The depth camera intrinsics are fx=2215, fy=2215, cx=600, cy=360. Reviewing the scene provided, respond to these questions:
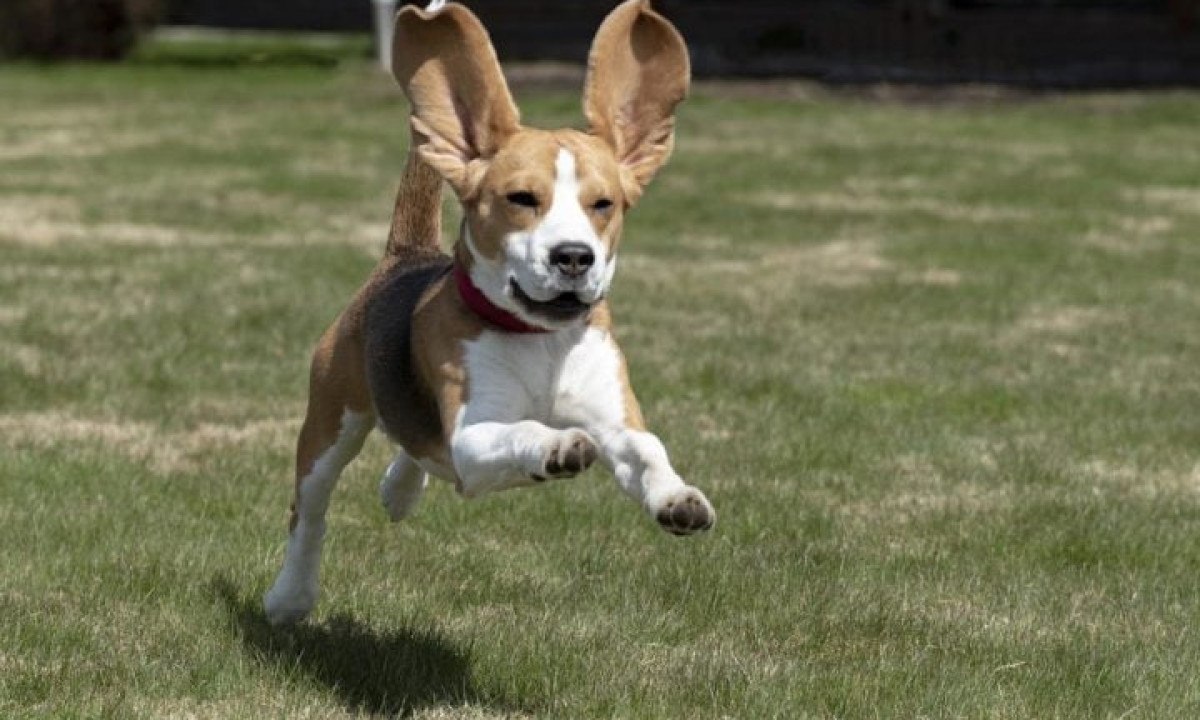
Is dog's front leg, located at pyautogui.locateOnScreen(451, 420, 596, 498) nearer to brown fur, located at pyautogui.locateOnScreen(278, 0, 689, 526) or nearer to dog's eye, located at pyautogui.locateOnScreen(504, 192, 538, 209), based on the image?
brown fur, located at pyautogui.locateOnScreen(278, 0, 689, 526)

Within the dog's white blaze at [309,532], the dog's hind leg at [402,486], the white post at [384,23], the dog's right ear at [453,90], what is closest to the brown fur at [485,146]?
the dog's right ear at [453,90]

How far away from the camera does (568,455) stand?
5.04m

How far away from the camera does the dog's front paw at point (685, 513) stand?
5.10 metres

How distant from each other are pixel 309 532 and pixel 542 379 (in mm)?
1425

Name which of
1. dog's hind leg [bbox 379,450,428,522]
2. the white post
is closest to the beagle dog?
dog's hind leg [bbox 379,450,428,522]

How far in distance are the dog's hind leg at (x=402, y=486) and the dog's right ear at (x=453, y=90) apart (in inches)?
57.8

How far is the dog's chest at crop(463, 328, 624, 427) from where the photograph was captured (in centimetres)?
570

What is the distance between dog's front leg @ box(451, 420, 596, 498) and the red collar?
0.27 m

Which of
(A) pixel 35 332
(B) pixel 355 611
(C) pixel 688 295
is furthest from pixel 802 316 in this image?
(B) pixel 355 611

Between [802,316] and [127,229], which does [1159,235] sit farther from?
[127,229]

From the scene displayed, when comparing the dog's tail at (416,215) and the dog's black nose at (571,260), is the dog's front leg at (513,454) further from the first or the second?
the dog's tail at (416,215)

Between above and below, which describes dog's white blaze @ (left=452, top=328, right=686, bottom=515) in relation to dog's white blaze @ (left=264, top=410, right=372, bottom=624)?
above

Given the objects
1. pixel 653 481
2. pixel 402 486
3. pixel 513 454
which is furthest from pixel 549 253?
pixel 402 486

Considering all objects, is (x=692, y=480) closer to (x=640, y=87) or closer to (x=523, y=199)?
(x=640, y=87)
